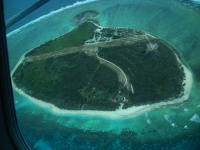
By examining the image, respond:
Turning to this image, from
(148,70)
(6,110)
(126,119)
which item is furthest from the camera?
(148,70)

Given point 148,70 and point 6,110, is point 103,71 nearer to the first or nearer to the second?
point 148,70

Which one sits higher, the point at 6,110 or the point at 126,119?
the point at 6,110

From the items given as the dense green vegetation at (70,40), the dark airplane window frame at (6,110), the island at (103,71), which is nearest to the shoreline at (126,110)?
the island at (103,71)

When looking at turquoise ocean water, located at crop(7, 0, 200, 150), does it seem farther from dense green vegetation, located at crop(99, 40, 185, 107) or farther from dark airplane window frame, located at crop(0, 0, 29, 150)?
dark airplane window frame, located at crop(0, 0, 29, 150)

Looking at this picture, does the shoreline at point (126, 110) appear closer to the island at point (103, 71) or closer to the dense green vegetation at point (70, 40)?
the island at point (103, 71)

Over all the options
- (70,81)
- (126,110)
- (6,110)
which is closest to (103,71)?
(70,81)

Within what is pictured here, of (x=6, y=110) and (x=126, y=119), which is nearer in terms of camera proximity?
(x=6, y=110)

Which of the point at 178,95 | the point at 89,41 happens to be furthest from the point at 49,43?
the point at 178,95
